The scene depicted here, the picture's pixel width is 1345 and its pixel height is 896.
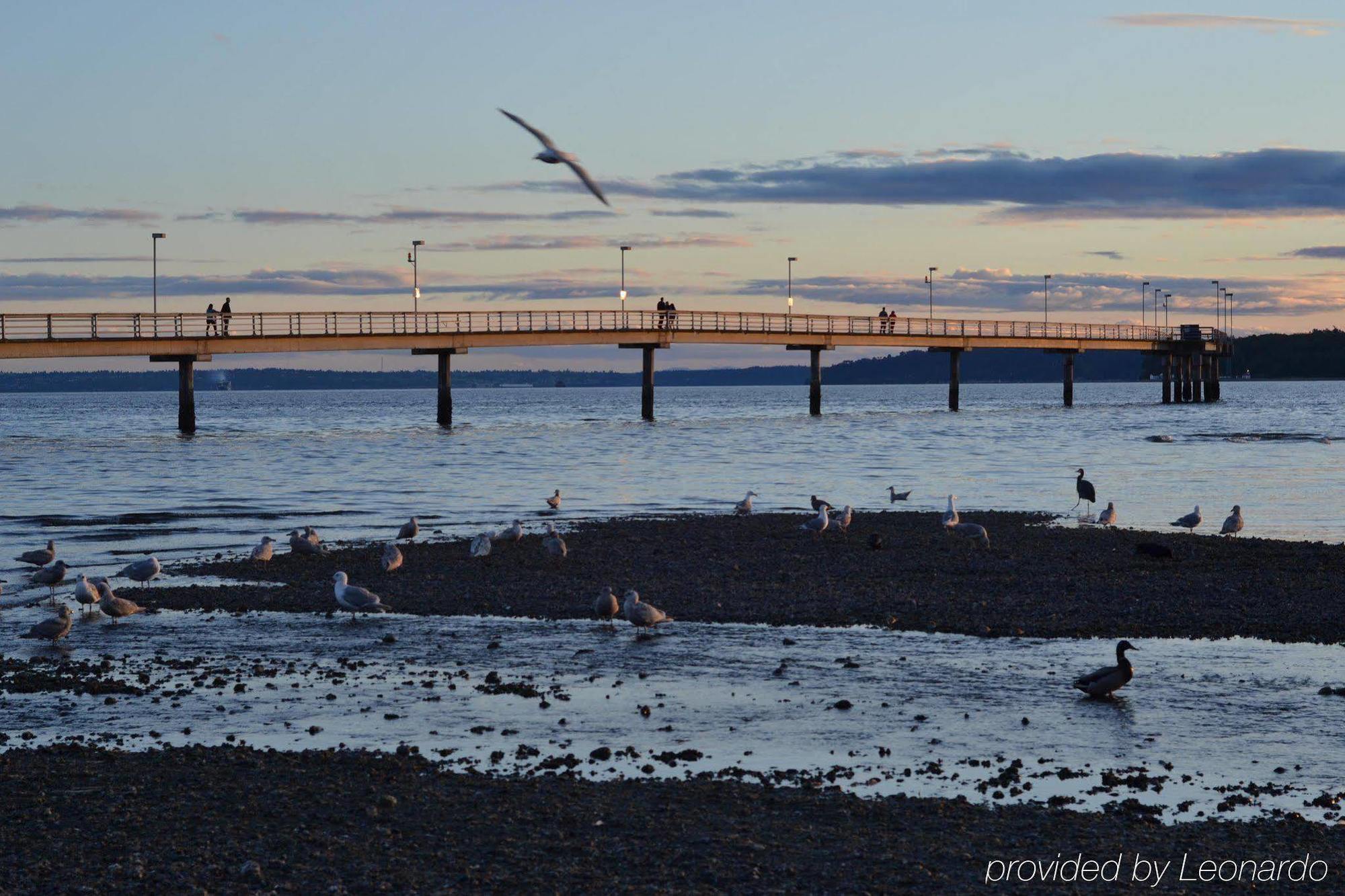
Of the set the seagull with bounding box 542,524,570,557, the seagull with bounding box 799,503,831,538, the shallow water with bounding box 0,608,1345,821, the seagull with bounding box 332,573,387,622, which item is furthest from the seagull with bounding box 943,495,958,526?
the seagull with bounding box 332,573,387,622

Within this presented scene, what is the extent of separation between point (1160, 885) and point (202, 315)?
65926 millimetres

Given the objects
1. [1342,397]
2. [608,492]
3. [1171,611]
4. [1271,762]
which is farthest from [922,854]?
[1342,397]

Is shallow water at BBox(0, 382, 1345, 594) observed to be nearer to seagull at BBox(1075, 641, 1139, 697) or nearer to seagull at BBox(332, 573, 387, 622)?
seagull at BBox(332, 573, 387, 622)

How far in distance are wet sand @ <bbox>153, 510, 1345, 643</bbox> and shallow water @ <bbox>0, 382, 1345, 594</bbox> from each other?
3.70 meters

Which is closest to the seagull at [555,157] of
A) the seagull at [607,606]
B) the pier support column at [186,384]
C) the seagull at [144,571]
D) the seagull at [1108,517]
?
the seagull at [607,606]

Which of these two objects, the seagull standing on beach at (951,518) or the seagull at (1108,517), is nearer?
the seagull standing on beach at (951,518)

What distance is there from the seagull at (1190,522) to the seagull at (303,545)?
15216 millimetres

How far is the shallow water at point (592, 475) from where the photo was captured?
2970cm

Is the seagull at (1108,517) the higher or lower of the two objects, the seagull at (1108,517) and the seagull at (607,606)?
the lower

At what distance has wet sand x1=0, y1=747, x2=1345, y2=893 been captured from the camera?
7910mm

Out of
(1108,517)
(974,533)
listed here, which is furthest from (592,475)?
(974,533)

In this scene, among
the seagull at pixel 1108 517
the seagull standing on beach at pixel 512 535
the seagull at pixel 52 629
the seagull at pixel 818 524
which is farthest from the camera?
the seagull at pixel 1108 517

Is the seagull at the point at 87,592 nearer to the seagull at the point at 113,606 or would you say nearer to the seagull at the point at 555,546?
the seagull at the point at 113,606

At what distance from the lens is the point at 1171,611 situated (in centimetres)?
1655
